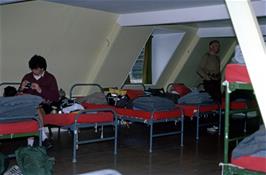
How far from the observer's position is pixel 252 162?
2689 mm

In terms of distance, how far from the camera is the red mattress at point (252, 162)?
263cm

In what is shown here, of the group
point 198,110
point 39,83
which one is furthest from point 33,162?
point 198,110

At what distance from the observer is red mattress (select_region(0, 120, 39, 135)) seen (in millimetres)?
3656

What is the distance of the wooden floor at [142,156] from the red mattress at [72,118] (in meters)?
0.41

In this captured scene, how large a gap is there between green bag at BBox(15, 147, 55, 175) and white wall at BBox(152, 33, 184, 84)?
15.7 feet

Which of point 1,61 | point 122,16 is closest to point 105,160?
point 1,61

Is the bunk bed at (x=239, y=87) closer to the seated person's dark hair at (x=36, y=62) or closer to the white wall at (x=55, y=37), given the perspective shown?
the seated person's dark hair at (x=36, y=62)

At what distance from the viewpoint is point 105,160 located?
172 inches

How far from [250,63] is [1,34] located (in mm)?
4082

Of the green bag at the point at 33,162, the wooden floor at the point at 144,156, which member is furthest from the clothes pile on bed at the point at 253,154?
the green bag at the point at 33,162

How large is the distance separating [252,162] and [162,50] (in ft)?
17.8

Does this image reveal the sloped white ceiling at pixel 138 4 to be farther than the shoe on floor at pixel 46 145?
Yes

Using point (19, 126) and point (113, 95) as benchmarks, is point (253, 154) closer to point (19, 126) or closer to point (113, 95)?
point (19, 126)

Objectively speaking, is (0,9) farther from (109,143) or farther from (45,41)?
(109,143)
